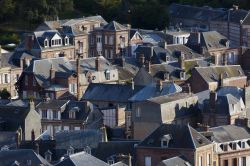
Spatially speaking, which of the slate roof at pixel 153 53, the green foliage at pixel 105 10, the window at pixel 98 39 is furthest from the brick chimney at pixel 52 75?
the green foliage at pixel 105 10

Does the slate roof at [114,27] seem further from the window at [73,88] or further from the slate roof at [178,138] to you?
the slate roof at [178,138]

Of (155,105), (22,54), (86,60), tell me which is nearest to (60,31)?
(22,54)

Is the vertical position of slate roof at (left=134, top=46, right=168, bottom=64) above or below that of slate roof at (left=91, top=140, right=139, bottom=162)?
below

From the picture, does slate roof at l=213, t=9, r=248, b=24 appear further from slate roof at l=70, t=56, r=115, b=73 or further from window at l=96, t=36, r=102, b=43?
slate roof at l=70, t=56, r=115, b=73

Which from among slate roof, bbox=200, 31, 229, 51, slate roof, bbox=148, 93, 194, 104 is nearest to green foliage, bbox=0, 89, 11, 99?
slate roof, bbox=200, 31, 229, 51

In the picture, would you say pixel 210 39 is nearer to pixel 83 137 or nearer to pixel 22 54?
pixel 22 54
